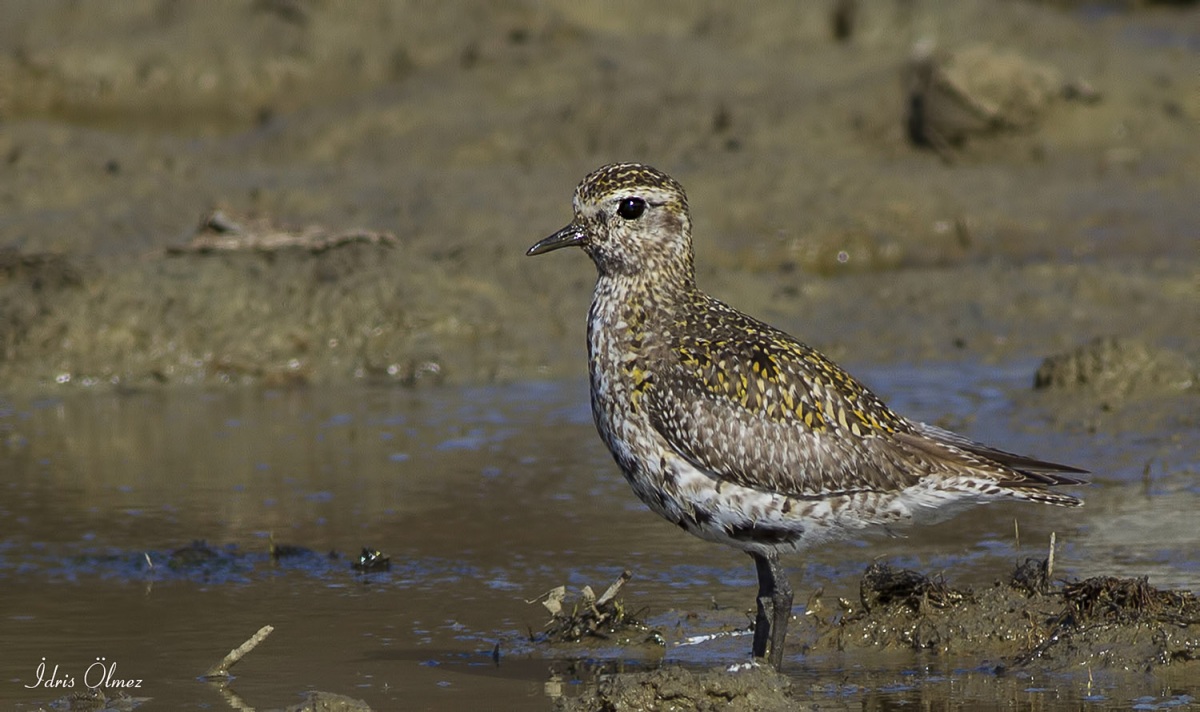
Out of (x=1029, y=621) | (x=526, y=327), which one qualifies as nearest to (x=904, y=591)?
(x=1029, y=621)

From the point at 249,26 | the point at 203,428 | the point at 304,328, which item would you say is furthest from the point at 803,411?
the point at 249,26

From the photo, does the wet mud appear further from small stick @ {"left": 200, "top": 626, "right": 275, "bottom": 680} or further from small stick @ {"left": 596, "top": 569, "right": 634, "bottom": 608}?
small stick @ {"left": 200, "top": 626, "right": 275, "bottom": 680}

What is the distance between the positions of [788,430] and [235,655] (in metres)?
2.60

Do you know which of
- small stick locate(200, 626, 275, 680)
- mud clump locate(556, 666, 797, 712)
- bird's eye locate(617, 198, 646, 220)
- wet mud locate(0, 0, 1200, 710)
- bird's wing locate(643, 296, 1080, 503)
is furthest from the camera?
bird's eye locate(617, 198, 646, 220)

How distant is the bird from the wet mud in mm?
535

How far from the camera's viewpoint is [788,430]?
26.2 feet

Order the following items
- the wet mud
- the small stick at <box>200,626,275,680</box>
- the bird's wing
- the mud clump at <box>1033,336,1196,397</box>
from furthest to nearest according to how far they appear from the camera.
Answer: the mud clump at <box>1033,336,1196,397</box>
the wet mud
the bird's wing
the small stick at <box>200,626,275,680</box>

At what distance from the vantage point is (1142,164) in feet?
61.4

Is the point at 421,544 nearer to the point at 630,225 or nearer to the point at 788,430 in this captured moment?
the point at 630,225

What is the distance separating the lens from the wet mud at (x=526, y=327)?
8.34 metres

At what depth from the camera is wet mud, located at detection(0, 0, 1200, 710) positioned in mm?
8336

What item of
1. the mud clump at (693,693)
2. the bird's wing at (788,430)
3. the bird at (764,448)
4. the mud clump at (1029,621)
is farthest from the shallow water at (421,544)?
the bird's wing at (788,430)

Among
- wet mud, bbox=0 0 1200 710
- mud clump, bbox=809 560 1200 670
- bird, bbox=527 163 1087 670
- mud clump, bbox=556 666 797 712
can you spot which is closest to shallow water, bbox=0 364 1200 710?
wet mud, bbox=0 0 1200 710

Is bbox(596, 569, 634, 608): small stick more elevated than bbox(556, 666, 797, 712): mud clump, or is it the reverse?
bbox(596, 569, 634, 608): small stick
